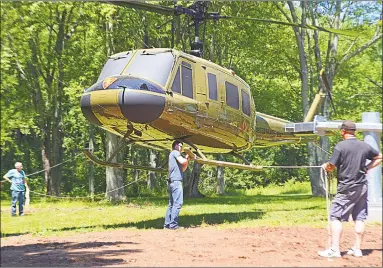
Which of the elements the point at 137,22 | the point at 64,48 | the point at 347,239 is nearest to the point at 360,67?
the point at 137,22

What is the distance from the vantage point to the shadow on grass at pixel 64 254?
5.64 metres

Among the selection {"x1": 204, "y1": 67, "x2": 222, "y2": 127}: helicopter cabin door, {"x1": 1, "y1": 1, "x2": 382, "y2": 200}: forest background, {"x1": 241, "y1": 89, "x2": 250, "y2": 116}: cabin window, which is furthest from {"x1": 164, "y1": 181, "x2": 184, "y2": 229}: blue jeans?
{"x1": 1, "y1": 1, "x2": 382, "y2": 200}: forest background

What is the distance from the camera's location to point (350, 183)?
577cm

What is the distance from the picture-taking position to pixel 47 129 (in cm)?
2017

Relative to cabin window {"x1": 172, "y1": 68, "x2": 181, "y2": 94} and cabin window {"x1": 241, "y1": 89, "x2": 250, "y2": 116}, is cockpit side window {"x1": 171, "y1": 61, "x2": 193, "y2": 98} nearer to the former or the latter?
cabin window {"x1": 172, "y1": 68, "x2": 181, "y2": 94}

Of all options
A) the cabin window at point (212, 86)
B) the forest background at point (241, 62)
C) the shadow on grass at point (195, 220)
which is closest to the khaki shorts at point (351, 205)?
the cabin window at point (212, 86)

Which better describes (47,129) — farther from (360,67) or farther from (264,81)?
(360,67)

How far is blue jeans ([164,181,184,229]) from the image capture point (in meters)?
9.12

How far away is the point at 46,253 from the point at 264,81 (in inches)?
721

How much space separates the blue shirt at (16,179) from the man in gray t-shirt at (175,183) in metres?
2.68

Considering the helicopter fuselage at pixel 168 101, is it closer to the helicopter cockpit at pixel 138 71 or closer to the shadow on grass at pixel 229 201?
the helicopter cockpit at pixel 138 71

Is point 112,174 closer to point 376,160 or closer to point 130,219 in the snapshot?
point 130,219

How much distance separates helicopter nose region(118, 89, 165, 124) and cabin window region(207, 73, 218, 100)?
4.39 ft

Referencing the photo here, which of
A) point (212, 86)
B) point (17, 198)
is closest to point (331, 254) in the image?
point (17, 198)
